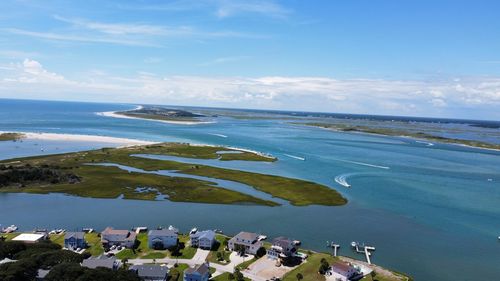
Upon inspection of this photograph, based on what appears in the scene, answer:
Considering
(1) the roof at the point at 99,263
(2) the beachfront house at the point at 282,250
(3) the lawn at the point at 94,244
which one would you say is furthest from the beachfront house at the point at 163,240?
(2) the beachfront house at the point at 282,250

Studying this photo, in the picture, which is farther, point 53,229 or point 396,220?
point 396,220

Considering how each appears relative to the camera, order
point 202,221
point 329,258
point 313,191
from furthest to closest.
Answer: point 313,191 → point 202,221 → point 329,258

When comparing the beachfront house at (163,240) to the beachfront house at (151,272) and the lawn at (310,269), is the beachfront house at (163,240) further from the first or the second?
the lawn at (310,269)

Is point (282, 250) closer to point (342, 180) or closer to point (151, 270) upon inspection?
point (151, 270)

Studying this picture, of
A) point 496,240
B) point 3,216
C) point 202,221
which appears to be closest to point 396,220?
point 496,240

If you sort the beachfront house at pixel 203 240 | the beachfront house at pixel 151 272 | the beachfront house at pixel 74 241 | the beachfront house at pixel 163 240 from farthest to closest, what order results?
the beachfront house at pixel 163 240
the beachfront house at pixel 203 240
the beachfront house at pixel 74 241
the beachfront house at pixel 151 272

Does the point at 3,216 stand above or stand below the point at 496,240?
below

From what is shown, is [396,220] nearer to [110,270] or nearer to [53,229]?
[110,270]

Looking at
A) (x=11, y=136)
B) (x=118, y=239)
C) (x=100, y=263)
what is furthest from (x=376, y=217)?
(x=11, y=136)
